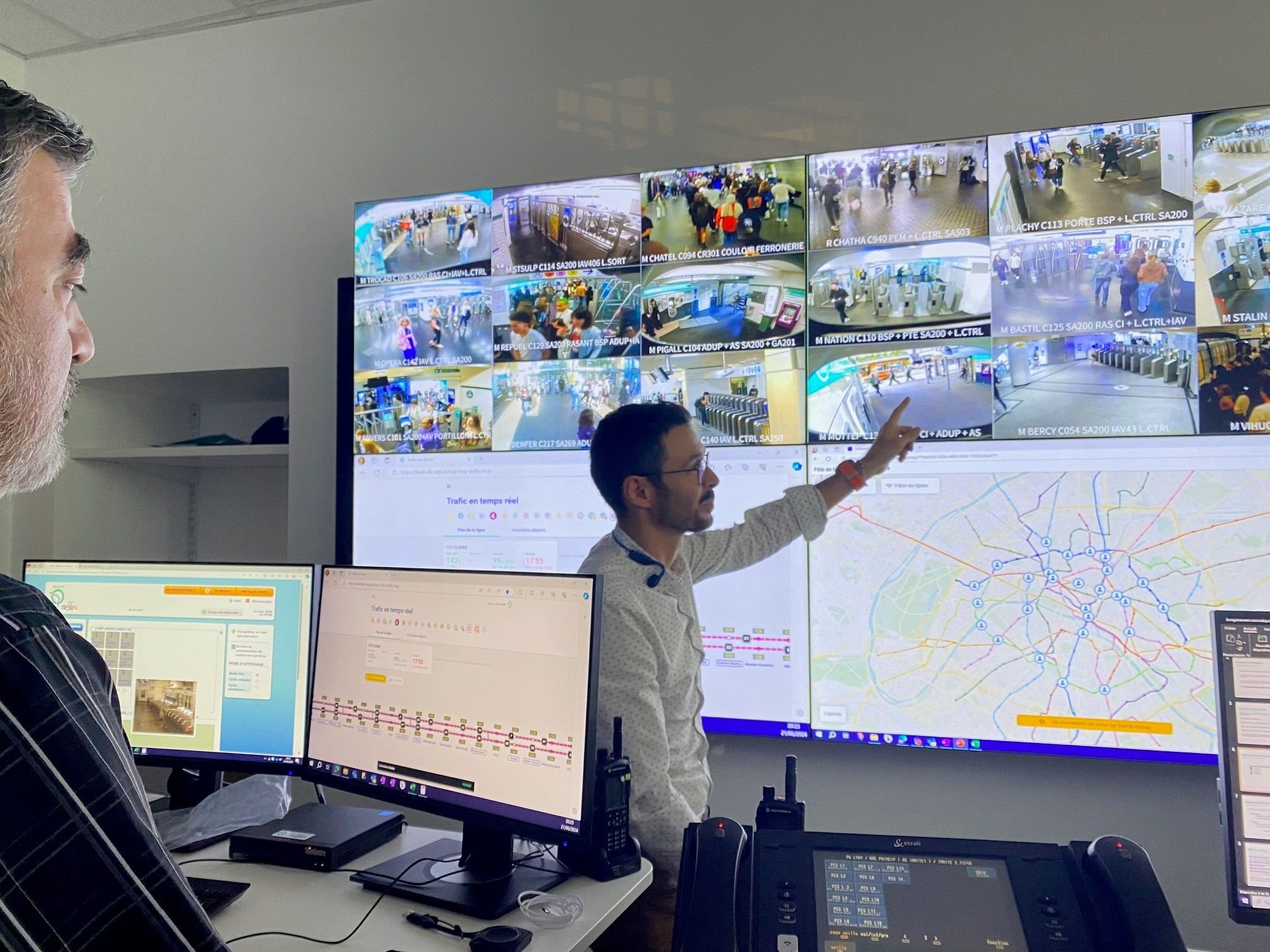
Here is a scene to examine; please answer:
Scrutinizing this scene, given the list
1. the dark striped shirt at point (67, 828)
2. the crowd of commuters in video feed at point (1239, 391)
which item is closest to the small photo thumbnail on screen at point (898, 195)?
the crowd of commuters in video feed at point (1239, 391)

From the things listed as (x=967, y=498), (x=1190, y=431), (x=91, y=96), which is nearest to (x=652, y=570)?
(x=967, y=498)

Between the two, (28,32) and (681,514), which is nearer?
(681,514)

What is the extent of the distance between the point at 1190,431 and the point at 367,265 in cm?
222

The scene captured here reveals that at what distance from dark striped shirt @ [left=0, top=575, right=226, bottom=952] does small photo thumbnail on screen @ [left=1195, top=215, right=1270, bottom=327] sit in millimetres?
2223

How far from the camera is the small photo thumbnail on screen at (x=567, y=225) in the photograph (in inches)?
97.8

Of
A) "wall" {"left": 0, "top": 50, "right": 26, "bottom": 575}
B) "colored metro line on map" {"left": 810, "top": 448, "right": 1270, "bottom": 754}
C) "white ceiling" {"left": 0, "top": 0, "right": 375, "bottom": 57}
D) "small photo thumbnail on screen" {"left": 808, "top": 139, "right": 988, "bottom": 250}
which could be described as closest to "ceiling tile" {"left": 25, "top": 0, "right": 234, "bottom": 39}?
"white ceiling" {"left": 0, "top": 0, "right": 375, "bottom": 57}

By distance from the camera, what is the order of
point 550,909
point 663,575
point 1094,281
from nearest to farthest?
point 550,909
point 663,575
point 1094,281

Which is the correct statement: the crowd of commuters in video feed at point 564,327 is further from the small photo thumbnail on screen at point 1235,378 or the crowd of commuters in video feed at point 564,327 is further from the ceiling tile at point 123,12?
the ceiling tile at point 123,12

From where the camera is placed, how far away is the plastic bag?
1537 mm

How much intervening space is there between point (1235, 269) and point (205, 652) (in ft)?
7.49

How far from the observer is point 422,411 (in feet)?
8.61

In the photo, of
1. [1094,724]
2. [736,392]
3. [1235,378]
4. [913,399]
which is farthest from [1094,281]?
[1094,724]

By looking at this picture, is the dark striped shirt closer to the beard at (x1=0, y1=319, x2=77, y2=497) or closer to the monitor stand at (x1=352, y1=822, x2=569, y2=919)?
the beard at (x1=0, y1=319, x2=77, y2=497)

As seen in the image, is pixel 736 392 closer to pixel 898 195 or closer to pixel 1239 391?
pixel 898 195
